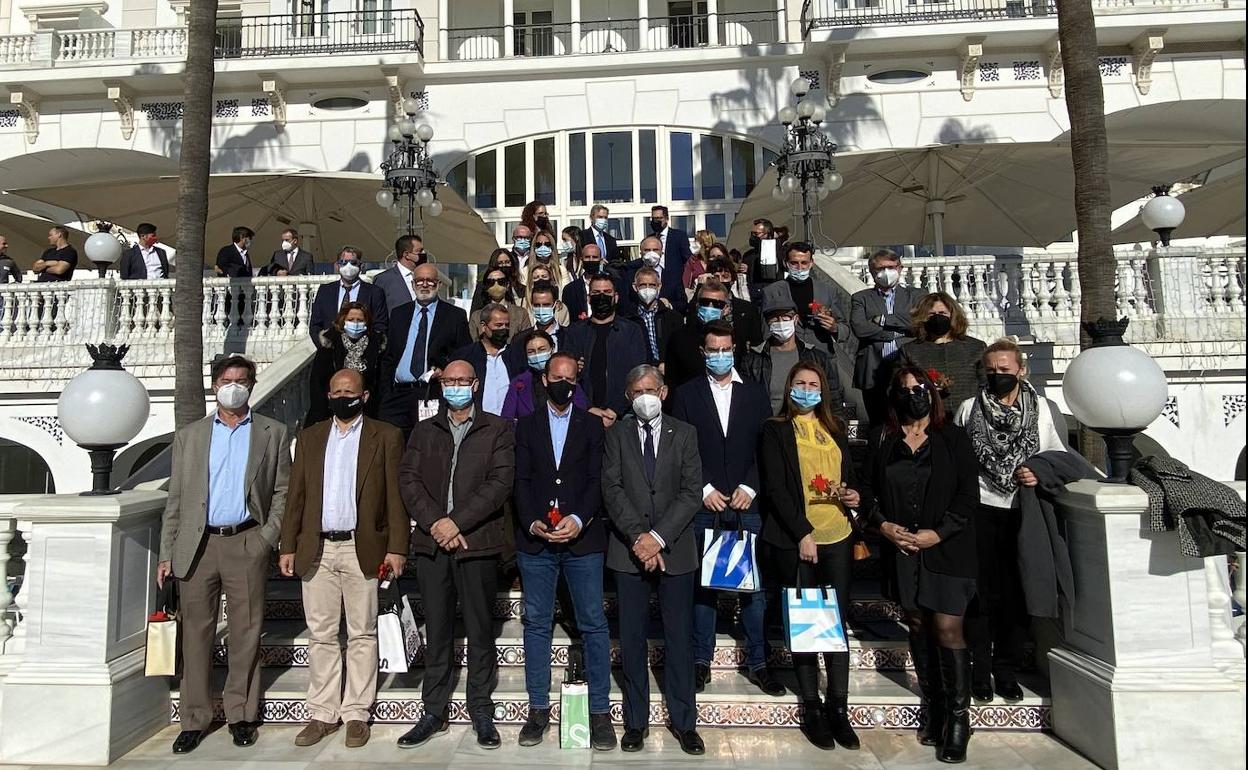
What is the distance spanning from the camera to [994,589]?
14.8ft

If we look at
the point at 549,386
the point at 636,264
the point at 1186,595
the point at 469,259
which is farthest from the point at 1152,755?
the point at 469,259

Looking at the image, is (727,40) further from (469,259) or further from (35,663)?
(35,663)

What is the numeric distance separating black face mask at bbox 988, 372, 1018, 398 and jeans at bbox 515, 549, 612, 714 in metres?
2.55

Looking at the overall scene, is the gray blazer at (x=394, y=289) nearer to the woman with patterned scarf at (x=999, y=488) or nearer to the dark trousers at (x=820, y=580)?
the dark trousers at (x=820, y=580)

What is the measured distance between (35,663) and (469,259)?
1114 cm

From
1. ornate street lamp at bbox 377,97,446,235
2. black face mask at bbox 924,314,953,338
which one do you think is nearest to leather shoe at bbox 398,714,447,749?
black face mask at bbox 924,314,953,338

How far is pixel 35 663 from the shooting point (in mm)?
4426

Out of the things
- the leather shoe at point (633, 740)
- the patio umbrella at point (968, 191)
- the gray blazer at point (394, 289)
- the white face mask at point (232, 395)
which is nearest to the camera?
the leather shoe at point (633, 740)

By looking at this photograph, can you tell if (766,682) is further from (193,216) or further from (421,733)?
(193,216)

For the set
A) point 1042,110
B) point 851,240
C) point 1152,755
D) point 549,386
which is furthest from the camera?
point 1042,110

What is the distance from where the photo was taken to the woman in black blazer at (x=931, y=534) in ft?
13.6

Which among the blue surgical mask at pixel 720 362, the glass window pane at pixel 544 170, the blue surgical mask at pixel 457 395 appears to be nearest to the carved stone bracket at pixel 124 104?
the glass window pane at pixel 544 170

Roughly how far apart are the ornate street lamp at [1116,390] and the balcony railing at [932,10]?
14.0m

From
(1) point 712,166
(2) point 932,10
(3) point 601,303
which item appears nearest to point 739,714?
(3) point 601,303
